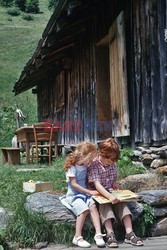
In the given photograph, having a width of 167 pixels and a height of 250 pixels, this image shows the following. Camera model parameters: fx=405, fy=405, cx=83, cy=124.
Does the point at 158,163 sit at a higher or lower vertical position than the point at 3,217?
higher

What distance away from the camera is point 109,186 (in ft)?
14.0

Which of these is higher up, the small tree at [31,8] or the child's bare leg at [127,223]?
the small tree at [31,8]

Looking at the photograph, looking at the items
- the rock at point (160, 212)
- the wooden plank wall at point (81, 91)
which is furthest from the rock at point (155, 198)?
the wooden plank wall at point (81, 91)

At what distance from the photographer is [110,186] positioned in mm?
4266

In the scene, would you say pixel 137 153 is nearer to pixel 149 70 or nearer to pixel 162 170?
pixel 162 170

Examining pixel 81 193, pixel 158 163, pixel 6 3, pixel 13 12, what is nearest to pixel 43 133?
pixel 158 163

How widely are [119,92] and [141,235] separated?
3.60 m

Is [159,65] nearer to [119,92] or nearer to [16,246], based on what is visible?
[119,92]

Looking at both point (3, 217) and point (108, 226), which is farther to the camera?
point (3, 217)

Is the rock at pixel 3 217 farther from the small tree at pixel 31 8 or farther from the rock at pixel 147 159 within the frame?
the small tree at pixel 31 8

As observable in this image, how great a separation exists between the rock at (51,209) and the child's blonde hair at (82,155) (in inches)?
15.2

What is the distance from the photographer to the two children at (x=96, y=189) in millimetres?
3801

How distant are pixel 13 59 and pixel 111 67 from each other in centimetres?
3769

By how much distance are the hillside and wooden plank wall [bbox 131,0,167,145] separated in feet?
49.5
